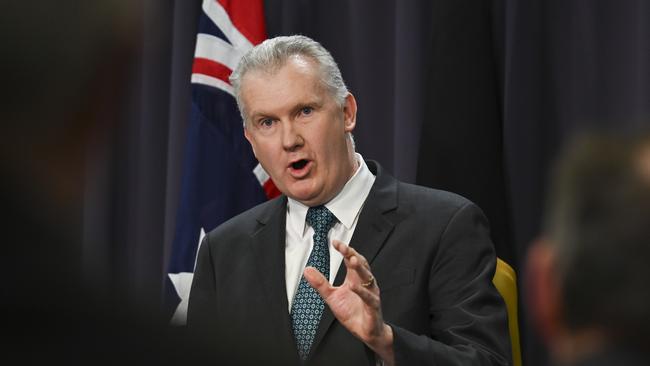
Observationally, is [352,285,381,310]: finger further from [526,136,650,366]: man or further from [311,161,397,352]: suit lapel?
[526,136,650,366]: man

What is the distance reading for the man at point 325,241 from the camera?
2.24 metres

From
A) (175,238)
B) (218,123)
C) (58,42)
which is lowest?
(175,238)

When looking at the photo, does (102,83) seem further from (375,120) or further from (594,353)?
(375,120)

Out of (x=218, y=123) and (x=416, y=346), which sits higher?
(x=218, y=123)

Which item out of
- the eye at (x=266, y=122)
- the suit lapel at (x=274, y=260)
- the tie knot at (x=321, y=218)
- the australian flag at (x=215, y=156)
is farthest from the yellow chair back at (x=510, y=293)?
A: the australian flag at (x=215, y=156)

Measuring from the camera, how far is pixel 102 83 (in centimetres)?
43

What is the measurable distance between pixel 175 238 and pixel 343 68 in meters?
0.91

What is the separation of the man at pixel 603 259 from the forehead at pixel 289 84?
6.67 ft

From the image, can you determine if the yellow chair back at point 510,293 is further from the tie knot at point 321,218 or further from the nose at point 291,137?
the nose at point 291,137

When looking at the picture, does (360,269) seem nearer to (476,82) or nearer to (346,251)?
(346,251)

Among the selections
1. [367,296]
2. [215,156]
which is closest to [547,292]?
[367,296]

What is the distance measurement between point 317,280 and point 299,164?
27.3 inches

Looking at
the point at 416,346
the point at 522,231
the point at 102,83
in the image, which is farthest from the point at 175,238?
the point at 102,83

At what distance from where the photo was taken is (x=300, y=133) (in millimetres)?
2467
